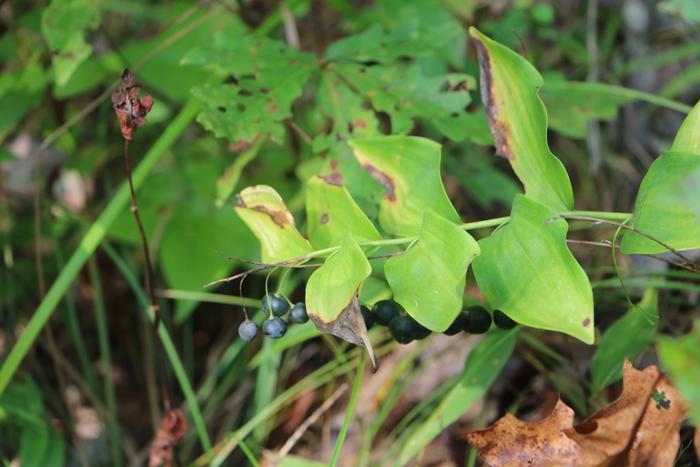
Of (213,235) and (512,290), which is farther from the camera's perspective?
(213,235)

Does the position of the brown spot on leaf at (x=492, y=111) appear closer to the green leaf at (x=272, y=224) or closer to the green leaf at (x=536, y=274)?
the green leaf at (x=536, y=274)

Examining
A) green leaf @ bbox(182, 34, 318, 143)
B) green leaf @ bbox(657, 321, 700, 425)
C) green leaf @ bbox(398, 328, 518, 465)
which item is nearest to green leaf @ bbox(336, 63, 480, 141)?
green leaf @ bbox(182, 34, 318, 143)

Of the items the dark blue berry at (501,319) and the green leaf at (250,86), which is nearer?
the dark blue berry at (501,319)

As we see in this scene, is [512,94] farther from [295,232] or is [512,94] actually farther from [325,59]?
[325,59]

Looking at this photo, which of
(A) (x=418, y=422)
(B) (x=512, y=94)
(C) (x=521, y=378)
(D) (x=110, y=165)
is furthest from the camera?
(D) (x=110, y=165)

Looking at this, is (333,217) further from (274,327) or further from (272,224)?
(274,327)

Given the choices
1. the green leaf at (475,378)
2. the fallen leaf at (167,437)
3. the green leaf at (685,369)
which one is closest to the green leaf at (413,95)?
the green leaf at (475,378)

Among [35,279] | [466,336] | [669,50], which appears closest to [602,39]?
[669,50]

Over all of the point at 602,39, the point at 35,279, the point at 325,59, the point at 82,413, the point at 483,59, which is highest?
the point at 483,59
